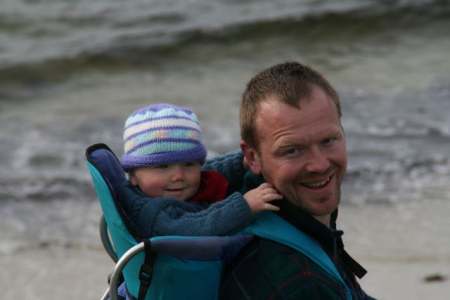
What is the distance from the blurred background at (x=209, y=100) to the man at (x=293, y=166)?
239 cm

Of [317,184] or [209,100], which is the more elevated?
[209,100]

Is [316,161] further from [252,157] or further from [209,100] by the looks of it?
[209,100]

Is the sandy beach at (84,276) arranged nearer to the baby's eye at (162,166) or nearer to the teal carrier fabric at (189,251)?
the baby's eye at (162,166)

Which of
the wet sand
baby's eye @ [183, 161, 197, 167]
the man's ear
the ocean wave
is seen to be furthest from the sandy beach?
the ocean wave

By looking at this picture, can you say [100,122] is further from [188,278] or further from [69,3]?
[188,278]

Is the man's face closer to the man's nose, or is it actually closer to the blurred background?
the man's nose

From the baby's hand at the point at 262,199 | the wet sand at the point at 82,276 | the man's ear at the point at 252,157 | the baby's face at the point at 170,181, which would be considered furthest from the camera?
the wet sand at the point at 82,276

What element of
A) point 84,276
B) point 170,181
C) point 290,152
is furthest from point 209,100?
point 290,152

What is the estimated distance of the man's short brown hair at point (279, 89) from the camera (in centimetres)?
274

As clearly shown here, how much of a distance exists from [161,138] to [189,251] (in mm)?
655

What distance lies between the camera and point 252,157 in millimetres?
2930

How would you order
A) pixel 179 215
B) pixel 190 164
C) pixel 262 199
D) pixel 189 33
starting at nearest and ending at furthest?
pixel 262 199 < pixel 179 215 < pixel 190 164 < pixel 189 33

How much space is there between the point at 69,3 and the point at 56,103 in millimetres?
4534

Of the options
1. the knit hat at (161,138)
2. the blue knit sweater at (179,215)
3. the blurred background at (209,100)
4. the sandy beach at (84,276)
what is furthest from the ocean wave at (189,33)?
the blue knit sweater at (179,215)
